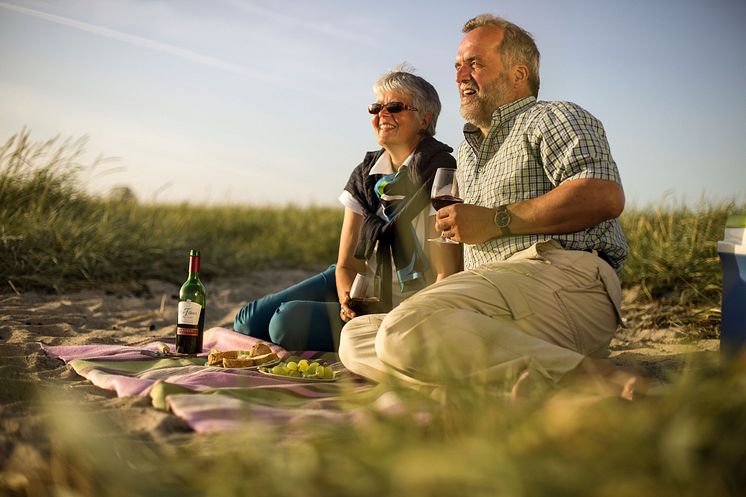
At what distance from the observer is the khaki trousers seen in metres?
2.56

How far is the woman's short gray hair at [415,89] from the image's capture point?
4.21m

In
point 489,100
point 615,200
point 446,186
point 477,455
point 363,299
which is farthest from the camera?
point 489,100

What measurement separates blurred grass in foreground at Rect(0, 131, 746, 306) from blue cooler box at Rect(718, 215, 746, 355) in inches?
89.1

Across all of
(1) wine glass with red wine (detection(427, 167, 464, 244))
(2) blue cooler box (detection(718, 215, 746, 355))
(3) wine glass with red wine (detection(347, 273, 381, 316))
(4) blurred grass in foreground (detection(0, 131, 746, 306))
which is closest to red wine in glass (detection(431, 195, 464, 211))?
(1) wine glass with red wine (detection(427, 167, 464, 244))

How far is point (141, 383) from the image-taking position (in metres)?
3.00

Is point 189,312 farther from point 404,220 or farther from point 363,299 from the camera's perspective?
point 404,220

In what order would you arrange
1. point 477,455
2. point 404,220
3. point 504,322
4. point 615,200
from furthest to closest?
point 404,220, point 615,200, point 504,322, point 477,455

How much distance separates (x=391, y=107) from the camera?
13.7 ft

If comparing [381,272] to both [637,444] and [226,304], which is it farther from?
[226,304]

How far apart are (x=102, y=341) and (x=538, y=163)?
3133mm

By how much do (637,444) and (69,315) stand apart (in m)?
5.22

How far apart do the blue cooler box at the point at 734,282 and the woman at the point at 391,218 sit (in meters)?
1.38

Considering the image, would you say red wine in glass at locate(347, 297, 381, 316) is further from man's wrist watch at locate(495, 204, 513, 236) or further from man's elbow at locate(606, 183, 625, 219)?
man's elbow at locate(606, 183, 625, 219)

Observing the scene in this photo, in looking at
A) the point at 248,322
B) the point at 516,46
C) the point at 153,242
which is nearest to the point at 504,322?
the point at 516,46
